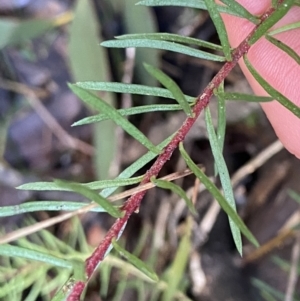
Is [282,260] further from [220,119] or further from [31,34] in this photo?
[31,34]

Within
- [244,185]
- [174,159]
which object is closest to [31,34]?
[174,159]

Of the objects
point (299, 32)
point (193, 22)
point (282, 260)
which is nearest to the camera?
point (299, 32)

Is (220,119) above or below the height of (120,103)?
above

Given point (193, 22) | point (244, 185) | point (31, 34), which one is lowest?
point (244, 185)

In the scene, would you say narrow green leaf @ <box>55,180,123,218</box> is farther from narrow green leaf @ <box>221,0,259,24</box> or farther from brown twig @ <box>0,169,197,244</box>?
narrow green leaf @ <box>221,0,259,24</box>

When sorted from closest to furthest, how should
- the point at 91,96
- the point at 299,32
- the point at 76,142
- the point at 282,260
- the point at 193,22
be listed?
the point at 91,96 < the point at 299,32 < the point at 282,260 < the point at 193,22 < the point at 76,142
